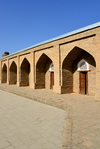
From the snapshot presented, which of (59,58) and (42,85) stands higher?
(59,58)

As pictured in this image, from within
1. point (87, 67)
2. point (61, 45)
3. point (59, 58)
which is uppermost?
point (61, 45)

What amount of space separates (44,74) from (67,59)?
424cm

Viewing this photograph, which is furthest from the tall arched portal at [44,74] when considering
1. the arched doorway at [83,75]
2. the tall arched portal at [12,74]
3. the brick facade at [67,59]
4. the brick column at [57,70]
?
the tall arched portal at [12,74]

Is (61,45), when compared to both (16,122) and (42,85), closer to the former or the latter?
(42,85)

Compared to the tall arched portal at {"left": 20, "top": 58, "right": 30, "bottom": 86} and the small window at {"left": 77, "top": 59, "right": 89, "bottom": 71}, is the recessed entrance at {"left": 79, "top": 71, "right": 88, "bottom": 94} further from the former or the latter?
the tall arched portal at {"left": 20, "top": 58, "right": 30, "bottom": 86}

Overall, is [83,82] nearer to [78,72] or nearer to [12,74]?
[78,72]

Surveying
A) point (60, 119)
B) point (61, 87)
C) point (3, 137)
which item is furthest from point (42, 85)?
point (3, 137)

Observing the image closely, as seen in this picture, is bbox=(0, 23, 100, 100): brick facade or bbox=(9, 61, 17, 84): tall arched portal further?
bbox=(9, 61, 17, 84): tall arched portal

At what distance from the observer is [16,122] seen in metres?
4.49

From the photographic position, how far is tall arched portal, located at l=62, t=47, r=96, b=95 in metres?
9.10

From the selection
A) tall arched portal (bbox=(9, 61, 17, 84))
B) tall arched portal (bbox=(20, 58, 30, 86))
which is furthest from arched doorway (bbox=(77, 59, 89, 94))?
tall arched portal (bbox=(9, 61, 17, 84))

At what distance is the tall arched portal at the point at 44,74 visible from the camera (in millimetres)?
12867

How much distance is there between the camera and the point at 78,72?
9961 mm

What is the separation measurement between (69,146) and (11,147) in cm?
125
